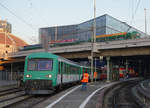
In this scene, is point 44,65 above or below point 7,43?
below

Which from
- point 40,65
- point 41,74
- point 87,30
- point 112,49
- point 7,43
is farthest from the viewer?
point 7,43

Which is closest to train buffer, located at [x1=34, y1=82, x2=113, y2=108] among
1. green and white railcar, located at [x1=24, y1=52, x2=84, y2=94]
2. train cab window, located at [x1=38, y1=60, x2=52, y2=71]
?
green and white railcar, located at [x1=24, y1=52, x2=84, y2=94]

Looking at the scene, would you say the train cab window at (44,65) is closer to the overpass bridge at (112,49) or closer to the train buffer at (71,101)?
the train buffer at (71,101)

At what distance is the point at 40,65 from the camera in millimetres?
13344

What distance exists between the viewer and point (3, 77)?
3012cm

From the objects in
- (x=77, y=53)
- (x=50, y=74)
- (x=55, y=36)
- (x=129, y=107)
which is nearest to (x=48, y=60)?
(x=50, y=74)

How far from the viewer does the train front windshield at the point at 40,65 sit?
522 inches

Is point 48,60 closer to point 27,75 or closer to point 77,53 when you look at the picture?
point 27,75

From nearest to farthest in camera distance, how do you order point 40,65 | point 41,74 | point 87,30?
point 41,74
point 40,65
point 87,30

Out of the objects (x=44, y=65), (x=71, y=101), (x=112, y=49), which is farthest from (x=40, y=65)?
(x=112, y=49)

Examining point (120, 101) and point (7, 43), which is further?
point (7, 43)

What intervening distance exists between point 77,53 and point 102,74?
755 centimetres

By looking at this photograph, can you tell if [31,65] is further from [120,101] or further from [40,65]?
[120,101]

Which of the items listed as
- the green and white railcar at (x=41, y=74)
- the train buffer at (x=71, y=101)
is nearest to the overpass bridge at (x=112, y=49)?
the green and white railcar at (x=41, y=74)
